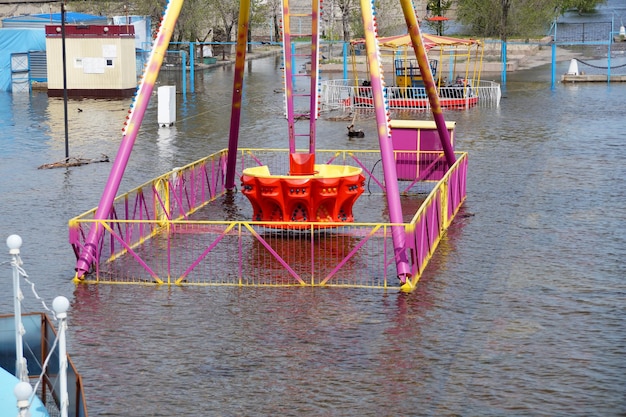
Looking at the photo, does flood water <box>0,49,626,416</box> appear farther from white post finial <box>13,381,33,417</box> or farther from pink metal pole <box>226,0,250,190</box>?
white post finial <box>13,381,33,417</box>

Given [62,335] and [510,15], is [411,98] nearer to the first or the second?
[510,15]

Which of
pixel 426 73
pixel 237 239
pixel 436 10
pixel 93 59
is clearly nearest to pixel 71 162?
pixel 237 239

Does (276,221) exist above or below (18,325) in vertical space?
below

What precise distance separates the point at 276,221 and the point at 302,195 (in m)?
0.73

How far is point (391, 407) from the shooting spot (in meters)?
11.0

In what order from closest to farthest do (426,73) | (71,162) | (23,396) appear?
1. (23,396)
2. (426,73)
3. (71,162)

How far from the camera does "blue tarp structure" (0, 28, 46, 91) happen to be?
5012 cm

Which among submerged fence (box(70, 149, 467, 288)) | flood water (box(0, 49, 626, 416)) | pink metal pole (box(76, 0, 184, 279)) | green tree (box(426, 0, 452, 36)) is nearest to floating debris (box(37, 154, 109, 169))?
flood water (box(0, 49, 626, 416))

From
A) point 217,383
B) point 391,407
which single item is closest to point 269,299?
point 217,383

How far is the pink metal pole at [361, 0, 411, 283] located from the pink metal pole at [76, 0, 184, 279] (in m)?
3.17

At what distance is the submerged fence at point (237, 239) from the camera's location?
15789 mm

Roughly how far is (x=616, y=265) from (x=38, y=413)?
1092 centimetres

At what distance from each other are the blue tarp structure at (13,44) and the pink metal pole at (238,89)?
98.9 ft

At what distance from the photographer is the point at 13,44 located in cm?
5094
